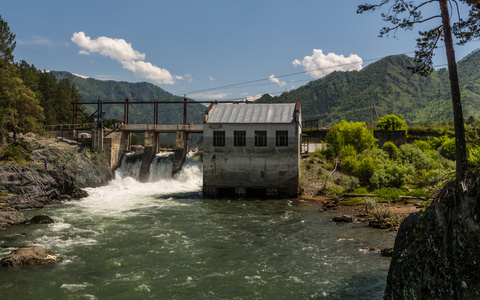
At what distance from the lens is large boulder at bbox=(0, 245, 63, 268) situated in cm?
1716

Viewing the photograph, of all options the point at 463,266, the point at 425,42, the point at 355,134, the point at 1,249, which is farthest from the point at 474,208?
the point at 355,134

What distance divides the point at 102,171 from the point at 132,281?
3540 cm

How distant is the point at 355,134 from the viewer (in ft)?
163

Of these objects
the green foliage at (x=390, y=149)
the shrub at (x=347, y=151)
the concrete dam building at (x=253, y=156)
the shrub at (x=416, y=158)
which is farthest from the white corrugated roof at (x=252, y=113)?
the green foliage at (x=390, y=149)

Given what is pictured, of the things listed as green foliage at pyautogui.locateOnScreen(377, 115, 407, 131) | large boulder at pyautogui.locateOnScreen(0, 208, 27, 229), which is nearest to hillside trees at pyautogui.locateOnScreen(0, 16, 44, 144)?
large boulder at pyautogui.locateOnScreen(0, 208, 27, 229)

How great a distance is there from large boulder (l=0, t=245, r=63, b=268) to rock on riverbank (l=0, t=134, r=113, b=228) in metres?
9.41

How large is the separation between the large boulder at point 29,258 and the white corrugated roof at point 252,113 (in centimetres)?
2386

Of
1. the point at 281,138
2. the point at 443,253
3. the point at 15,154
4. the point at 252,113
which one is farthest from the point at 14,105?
the point at 443,253

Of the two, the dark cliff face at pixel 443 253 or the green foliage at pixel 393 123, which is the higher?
the green foliage at pixel 393 123

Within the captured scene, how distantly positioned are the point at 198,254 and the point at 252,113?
2364 centimetres

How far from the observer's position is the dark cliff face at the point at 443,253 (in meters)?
8.97

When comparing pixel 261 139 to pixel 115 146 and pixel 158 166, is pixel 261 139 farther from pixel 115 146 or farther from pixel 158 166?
pixel 115 146

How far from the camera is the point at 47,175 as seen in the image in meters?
38.2

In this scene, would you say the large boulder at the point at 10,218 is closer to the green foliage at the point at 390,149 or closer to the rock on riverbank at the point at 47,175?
the rock on riverbank at the point at 47,175
